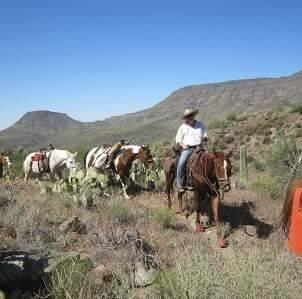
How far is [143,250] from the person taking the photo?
8.11 m

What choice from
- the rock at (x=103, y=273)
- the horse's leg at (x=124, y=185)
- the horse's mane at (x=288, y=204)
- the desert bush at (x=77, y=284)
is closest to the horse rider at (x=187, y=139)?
the horse's mane at (x=288, y=204)

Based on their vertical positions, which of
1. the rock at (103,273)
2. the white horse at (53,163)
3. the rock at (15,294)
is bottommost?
the rock at (103,273)

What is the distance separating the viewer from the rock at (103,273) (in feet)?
20.9

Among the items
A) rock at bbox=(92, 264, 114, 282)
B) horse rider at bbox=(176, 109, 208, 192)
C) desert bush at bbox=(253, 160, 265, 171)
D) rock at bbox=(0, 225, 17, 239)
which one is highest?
horse rider at bbox=(176, 109, 208, 192)

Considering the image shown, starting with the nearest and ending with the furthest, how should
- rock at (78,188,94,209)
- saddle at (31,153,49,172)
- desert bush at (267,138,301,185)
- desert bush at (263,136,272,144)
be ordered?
rock at (78,188,94,209) → desert bush at (267,138,301,185) → saddle at (31,153,49,172) → desert bush at (263,136,272,144)

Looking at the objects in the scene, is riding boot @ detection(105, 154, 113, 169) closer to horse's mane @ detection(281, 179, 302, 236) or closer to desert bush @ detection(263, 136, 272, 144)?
horse's mane @ detection(281, 179, 302, 236)

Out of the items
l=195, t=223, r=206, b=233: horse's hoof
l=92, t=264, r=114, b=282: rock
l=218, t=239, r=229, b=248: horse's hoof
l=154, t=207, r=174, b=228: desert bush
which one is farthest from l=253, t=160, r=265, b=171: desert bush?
l=92, t=264, r=114, b=282: rock

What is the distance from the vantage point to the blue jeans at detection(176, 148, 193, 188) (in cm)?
1143

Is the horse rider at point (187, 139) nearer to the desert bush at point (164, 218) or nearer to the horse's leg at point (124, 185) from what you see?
the desert bush at point (164, 218)

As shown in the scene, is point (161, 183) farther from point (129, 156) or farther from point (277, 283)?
point (277, 283)

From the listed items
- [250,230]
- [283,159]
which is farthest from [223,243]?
[283,159]

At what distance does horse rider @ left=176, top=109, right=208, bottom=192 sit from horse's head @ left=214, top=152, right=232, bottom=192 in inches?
46.4

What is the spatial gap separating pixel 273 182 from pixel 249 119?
26351 millimetres

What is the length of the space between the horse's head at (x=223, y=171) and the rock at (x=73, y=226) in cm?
290
